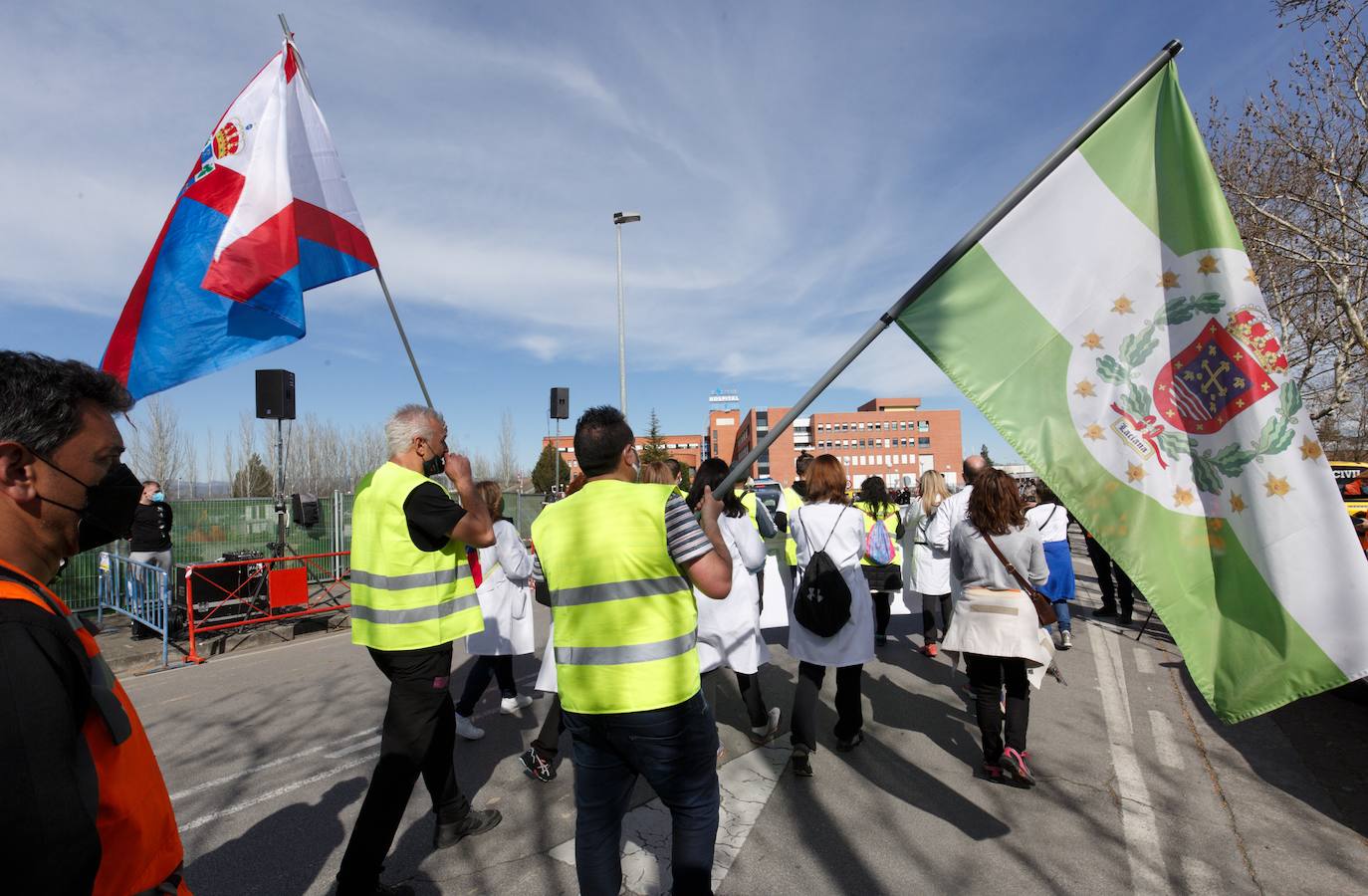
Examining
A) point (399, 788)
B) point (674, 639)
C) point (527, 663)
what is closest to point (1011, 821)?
point (674, 639)

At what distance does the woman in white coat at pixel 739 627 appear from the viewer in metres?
4.48

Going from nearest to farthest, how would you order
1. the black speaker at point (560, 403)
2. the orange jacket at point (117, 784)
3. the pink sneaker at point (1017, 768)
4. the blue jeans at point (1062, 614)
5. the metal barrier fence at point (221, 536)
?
the orange jacket at point (117, 784) < the pink sneaker at point (1017, 768) < the blue jeans at point (1062, 614) < the metal barrier fence at point (221, 536) < the black speaker at point (560, 403)

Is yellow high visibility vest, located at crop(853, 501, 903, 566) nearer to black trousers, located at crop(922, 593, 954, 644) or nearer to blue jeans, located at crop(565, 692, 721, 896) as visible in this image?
black trousers, located at crop(922, 593, 954, 644)

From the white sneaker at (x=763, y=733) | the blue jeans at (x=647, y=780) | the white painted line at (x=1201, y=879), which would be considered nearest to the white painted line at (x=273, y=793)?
the white sneaker at (x=763, y=733)

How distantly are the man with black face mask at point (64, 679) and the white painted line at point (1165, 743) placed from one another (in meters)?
5.23

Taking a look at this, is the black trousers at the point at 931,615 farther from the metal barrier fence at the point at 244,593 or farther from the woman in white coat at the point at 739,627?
the metal barrier fence at the point at 244,593

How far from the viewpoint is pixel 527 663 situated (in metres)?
7.39

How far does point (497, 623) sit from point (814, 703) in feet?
7.87

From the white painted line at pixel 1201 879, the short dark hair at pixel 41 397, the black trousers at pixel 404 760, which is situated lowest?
the white painted line at pixel 1201 879

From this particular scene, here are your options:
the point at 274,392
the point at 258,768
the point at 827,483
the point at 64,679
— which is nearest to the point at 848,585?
the point at 827,483

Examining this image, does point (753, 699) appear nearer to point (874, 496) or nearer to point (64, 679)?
point (874, 496)

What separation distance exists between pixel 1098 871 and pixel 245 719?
5985 millimetres

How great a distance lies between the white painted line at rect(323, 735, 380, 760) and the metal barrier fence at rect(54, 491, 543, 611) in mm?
5898

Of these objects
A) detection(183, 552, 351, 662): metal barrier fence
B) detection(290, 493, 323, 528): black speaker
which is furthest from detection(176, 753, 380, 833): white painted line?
detection(290, 493, 323, 528): black speaker
